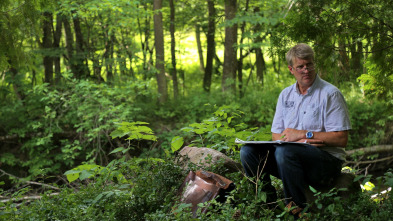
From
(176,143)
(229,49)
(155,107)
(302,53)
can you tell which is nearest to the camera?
(302,53)

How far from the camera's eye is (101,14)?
407 inches

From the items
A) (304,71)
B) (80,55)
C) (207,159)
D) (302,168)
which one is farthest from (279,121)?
(80,55)

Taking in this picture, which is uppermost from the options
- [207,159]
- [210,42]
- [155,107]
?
[210,42]

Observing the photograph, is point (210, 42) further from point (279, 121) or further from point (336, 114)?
point (336, 114)

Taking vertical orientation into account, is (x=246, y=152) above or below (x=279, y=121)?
below

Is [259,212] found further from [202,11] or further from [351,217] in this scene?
[202,11]

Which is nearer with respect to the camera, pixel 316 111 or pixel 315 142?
pixel 315 142

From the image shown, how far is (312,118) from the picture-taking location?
11.6ft

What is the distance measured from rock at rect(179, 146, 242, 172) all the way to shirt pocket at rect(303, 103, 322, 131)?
3.14 feet

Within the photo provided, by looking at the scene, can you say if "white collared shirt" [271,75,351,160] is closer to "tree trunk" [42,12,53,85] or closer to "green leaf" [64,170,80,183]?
"green leaf" [64,170,80,183]

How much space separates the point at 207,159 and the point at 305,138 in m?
1.11

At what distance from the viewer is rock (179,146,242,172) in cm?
428

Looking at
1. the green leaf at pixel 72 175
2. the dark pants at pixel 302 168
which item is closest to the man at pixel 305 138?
the dark pants at pixel 302 168

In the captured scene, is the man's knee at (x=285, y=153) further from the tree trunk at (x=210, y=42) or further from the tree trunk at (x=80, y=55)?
the tree trunk at (x=210, y=42)
